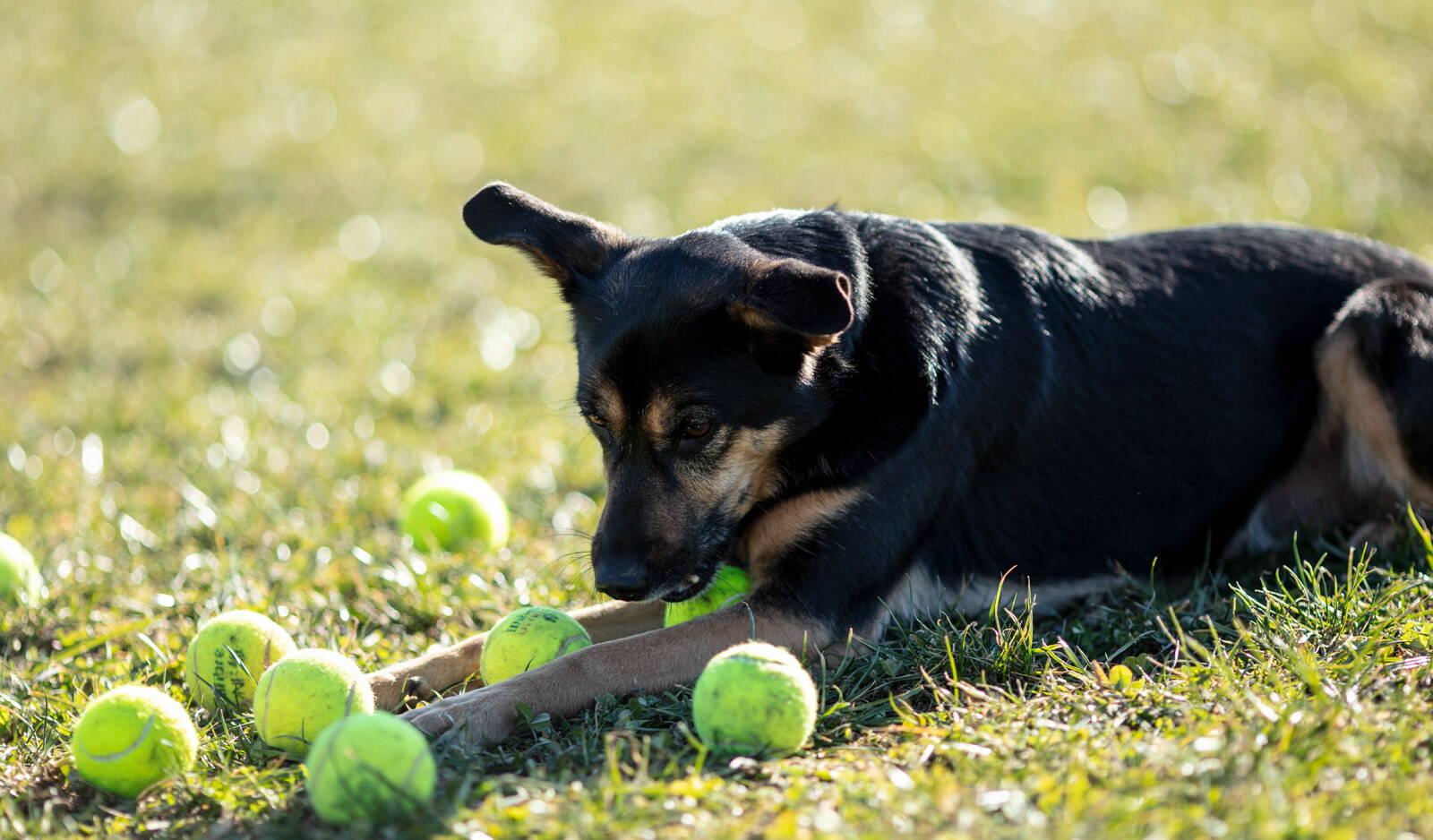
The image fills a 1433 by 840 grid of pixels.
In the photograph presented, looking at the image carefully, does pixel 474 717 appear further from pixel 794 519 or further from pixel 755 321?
pixel 755 321

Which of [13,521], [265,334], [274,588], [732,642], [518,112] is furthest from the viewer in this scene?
[518,112]

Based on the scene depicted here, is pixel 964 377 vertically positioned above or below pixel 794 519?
above

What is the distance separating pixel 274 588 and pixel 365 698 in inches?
60.4

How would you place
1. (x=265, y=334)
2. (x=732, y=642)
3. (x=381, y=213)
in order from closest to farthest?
(x=732, y=642)
(x=265, y=334)
(x=381, y=213)

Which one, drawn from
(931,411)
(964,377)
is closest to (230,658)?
(931,411)

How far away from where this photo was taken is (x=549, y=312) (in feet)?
29.2

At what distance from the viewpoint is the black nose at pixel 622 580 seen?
386 centimetres

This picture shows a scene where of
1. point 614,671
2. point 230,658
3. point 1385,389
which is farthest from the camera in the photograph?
point 1385,389

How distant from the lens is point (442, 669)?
4.04 metres

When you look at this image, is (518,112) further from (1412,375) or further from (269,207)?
(1412,375)

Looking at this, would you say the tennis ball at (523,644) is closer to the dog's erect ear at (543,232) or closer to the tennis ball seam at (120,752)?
the tennis ball seam at (120,752)

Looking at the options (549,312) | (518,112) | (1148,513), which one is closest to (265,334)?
(549,312)

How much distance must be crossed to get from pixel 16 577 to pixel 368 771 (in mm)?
2574

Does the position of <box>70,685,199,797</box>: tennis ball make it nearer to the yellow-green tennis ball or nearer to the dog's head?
the yellow-green tennis ball
